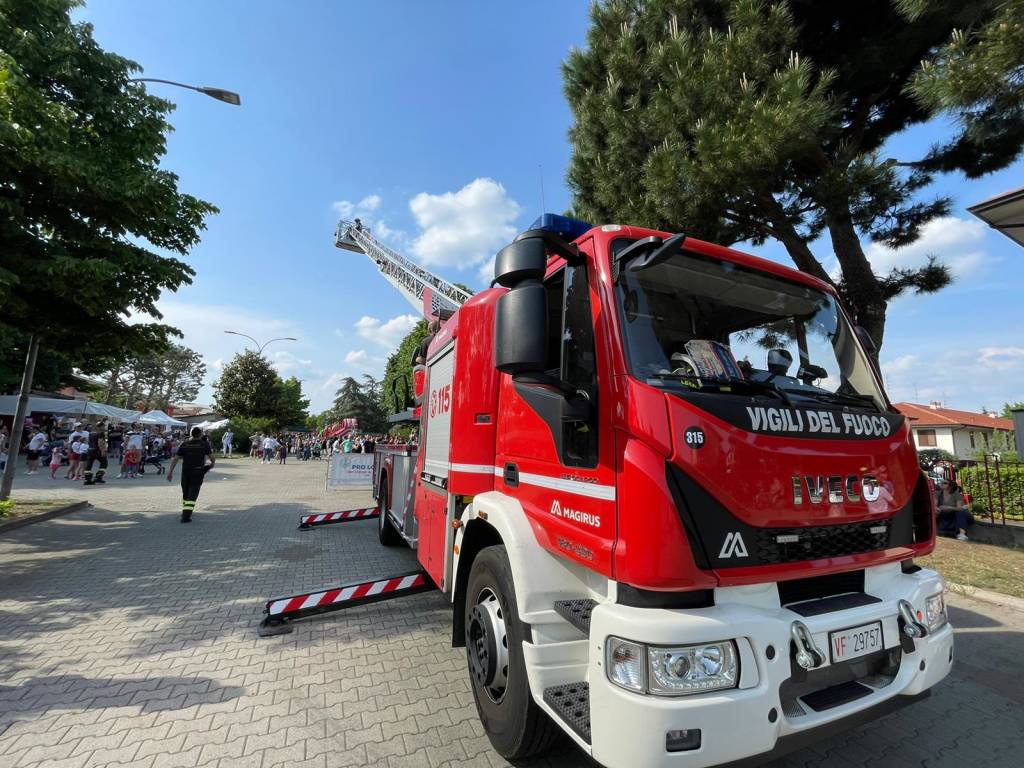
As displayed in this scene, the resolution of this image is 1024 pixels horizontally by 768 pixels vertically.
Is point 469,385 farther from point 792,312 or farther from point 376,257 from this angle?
point 376,257

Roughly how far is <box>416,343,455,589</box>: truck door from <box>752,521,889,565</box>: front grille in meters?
2.25

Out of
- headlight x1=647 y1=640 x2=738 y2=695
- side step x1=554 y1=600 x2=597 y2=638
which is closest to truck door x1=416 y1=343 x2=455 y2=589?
side step x1=554 y1=600 x2=597 y2=638

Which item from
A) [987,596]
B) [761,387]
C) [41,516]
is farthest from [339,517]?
[987,596]

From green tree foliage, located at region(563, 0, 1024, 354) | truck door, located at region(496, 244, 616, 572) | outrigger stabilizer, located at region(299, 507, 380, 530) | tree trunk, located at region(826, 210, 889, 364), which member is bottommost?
outrigger stabilizer, located at region(299, 507, 380, 530)

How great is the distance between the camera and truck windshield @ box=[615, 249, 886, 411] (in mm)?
2179

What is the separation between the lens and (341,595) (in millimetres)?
4312

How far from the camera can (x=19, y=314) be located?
7.38 meters

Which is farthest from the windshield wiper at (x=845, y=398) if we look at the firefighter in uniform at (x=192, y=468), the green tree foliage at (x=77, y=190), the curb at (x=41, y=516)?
the curb at (x=41, y=516)

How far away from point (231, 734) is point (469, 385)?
2.48 meters

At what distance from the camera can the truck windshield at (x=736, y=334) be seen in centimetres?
218

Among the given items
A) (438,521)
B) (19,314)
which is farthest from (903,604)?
(19,314)

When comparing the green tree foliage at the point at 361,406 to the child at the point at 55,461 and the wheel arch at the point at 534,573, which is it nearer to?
the child at the point at 55,461

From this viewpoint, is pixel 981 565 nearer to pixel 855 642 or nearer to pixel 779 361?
pixel 779 361

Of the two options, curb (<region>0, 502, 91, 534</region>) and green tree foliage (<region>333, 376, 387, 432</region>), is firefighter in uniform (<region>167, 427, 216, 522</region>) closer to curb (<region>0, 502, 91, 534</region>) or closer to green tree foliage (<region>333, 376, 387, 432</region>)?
curb (<region>0, 502, 91, 534</region>)
